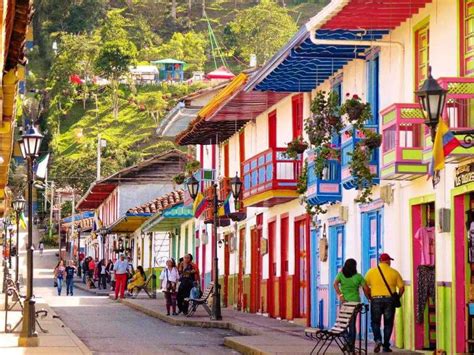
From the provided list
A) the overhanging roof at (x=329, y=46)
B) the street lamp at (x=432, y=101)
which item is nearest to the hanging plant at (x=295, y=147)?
the overhanging roof at (x=329, y=46)

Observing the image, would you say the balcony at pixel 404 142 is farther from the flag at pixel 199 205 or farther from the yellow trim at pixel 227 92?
the flag at pixel 199 205

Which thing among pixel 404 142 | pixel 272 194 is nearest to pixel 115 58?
pixel 272 194

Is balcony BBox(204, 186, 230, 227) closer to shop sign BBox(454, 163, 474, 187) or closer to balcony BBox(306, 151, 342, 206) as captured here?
balcony BBox(306, 151, 342, 206)

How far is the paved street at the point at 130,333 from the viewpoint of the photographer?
22.6 metres

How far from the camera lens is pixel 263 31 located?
164m

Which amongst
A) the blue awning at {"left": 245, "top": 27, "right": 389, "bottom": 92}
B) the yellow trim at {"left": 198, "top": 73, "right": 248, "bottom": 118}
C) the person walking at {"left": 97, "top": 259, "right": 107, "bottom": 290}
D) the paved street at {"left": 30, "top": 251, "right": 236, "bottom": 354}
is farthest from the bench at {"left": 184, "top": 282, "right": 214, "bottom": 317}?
the person walking at {"left": 97, "top": 259, "right": 107, "bottom": 290}

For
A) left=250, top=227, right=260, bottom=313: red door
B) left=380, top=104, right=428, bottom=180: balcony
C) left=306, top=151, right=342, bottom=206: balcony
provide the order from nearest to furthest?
left=380, top=104, right=428, bottom=180: balcony → left=306, top=151, right=342, bottom=206: balcony → left=250, top=227, right=260, bottom=313: red door

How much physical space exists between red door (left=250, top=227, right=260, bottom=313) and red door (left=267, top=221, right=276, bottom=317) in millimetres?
1552

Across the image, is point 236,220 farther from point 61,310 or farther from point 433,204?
point 433,204

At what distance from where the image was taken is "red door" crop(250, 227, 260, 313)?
35.2 m

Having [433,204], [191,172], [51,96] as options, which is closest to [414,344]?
[433,204]

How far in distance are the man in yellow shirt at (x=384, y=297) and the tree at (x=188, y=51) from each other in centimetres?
16431

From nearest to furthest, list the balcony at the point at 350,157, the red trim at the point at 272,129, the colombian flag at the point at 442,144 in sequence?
the colombian flag at the point at 442,144
the balcony at the point at 350,157
the red trim at the point at 272,129

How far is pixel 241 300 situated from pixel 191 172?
5.40 m
